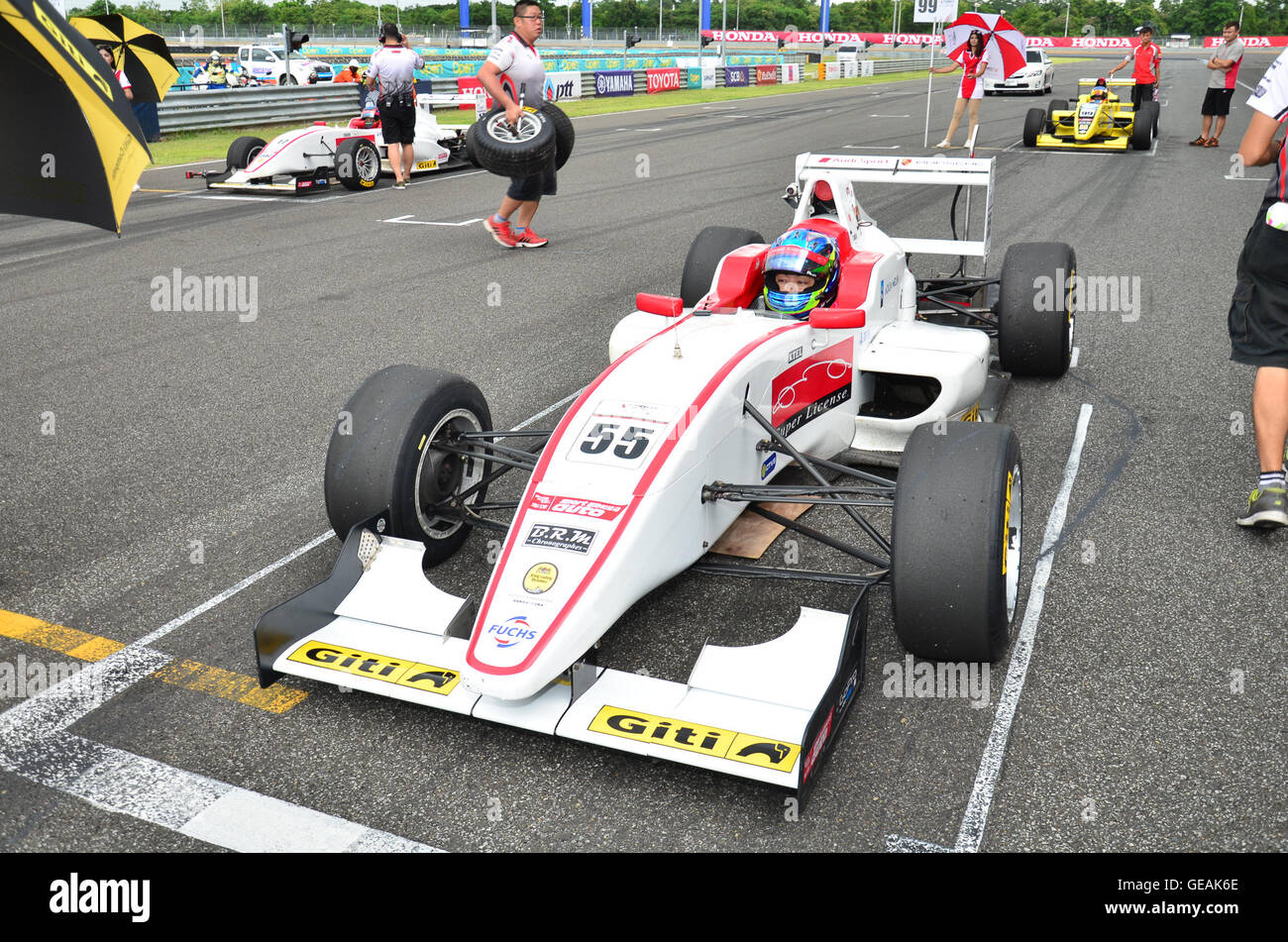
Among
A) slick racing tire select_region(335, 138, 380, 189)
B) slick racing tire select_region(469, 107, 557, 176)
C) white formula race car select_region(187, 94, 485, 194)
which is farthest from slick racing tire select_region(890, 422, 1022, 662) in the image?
slick racing tire select_region(335, 138, 380, 189)

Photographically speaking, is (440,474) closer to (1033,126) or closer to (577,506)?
(577,506)

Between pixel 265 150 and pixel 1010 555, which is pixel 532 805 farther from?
pixel 265 150

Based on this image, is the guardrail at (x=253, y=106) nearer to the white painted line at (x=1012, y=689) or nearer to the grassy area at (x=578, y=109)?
the grassy area at (x=578, y=109)

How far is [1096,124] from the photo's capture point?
17.2 metres

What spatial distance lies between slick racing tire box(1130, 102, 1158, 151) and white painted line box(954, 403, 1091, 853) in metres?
14.5

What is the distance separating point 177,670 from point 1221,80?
1890 centimetres

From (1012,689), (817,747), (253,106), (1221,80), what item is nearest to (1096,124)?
(1221,80)

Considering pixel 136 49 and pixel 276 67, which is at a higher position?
pixel 276 67

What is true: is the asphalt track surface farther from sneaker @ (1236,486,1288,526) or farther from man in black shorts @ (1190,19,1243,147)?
man in black shorts @ (1190,19,1243,147)

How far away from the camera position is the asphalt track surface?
282 cm

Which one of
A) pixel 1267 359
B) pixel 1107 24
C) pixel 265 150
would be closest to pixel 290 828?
pixel 1267 359

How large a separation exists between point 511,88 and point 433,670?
7501 mm

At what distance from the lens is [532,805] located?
2.85 m

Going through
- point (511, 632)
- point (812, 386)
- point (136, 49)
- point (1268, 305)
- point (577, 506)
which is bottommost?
point (511, 632)
